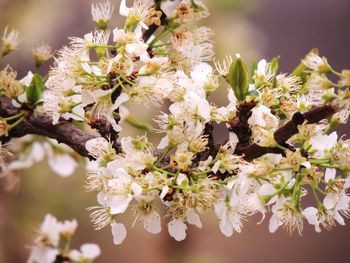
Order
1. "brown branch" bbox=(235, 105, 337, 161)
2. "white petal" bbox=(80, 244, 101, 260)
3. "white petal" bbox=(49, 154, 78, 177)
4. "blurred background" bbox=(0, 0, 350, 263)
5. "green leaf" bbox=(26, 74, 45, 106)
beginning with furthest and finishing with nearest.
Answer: "blurred background" bbox=(0, 0, 350, 263) → "white petal" bbox=(49, 154, 78, 177) → "white petal" bbox=(80, 244, 101, 260) → "green leaf" bbox=(26, 74, 45, 106) → "brown branch" bbox=(235, 105, 337, 161)

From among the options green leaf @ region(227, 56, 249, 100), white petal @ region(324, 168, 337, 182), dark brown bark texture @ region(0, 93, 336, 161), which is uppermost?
green leaf @ region(227, 56, 249, 100)

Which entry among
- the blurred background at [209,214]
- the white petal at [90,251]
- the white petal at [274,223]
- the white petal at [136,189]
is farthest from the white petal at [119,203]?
the blurred background at [209,214]

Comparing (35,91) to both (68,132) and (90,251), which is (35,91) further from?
(90,251)

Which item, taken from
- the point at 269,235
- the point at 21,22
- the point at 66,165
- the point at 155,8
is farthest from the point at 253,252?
the point at 155,8

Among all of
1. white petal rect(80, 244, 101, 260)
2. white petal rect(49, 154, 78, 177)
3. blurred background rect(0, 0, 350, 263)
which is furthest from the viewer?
blurred background rect(0, 0, 350, 263)

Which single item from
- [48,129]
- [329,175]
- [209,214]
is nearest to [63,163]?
[48,129]

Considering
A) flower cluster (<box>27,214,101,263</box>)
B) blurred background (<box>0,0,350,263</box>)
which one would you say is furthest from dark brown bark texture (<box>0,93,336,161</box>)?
blurred background (<box>0,0,350,263</box>)

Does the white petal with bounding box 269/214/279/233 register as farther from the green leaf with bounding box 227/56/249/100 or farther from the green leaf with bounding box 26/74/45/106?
the green leaf with bounding box 26/74/45/106
